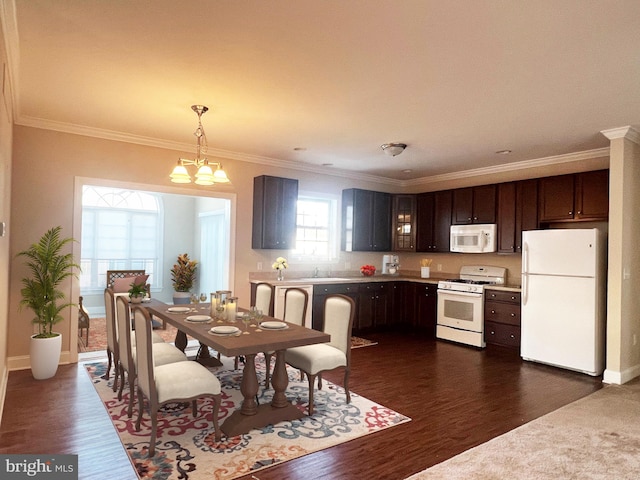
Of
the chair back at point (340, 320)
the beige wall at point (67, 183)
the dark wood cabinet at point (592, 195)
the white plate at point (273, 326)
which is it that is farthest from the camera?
the dark wood cabinet at point (592, 195)

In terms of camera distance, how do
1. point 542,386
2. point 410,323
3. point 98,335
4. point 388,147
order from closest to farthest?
point 542,386, point 388,147, point 98,335, point 410,323

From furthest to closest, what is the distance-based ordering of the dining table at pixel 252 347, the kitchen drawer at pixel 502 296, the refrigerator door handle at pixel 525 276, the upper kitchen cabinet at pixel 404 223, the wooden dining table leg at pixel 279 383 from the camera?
1. the upper kitchen cabinet at pixel 404 223
2. the kitchen drawer at pixel 502 296
3. the refrigerator door handle at pixel 525 276
4. the wooden dining table leg at pixel 279 383
5. the dining table at pixel 252 347

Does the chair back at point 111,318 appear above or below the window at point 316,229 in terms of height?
below

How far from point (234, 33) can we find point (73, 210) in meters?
3.30

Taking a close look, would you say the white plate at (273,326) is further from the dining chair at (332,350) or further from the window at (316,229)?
the window at (316,229)

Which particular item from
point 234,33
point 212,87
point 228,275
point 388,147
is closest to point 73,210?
point 228,275

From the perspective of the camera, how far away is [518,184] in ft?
18.9

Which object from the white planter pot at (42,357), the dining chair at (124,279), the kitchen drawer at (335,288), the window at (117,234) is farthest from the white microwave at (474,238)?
the window at (117,234)

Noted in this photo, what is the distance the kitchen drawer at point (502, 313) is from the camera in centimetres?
548

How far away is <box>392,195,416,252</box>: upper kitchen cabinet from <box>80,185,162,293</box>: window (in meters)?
5.17

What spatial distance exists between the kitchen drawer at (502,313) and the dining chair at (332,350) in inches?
116

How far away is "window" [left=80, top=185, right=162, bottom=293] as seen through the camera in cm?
807

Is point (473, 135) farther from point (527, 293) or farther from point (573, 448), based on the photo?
point (573, 448)

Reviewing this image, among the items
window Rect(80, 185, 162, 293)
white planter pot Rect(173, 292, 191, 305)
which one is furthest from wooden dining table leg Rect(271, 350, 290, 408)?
window Rect(80, 185, 162, 293)
